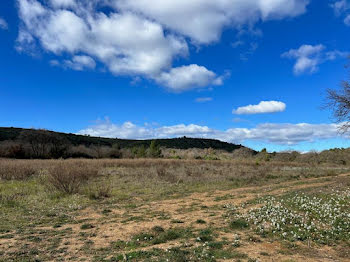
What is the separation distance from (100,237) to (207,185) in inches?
509

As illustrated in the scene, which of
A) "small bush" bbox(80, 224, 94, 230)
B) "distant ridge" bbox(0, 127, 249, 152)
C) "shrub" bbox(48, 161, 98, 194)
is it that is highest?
"distant ridge" bbox(0, 127, 249, 152)

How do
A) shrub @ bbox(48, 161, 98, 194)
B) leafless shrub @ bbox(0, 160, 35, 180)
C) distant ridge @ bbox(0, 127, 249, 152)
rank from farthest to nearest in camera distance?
distant ridge @ bbox(0, 127, 249, 152), leafless shrub @ bbox(0, 160, 35, 180), shrub @ bbox(48, 161, 98, 194)

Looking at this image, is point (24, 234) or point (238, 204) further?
point (238, 204)

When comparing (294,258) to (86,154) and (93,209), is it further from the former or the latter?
(86,154)

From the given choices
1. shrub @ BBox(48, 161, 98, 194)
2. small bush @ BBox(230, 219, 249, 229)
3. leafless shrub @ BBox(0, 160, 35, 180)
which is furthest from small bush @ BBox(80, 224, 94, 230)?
leafless shrub @ BBox(0, 160, 35, 180)

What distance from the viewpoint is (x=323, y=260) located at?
6070mm

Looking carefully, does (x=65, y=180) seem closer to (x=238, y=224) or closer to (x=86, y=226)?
(x=86, y=226)

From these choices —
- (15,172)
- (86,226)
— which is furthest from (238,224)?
(15,172)

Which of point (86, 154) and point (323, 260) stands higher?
point (86, 154)

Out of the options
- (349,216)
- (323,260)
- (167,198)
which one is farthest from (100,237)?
(349,216)

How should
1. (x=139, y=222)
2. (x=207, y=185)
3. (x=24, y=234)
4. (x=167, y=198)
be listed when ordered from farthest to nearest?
1. (x=207, y=185)
2. (x=167, y=198)
3. (x=139, y=222)
4. (x=24, y=234)

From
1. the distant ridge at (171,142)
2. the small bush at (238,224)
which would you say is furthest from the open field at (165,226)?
the distant ridge at (171,142)

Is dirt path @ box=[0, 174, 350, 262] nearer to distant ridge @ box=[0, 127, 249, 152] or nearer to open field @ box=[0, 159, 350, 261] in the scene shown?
open field @ box=[0, 159, 350, 261]

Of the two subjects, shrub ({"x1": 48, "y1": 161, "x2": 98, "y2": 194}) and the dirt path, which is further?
shrub ({"x1": 48, "y1": 161, "x2": 98, "y2": 194})
